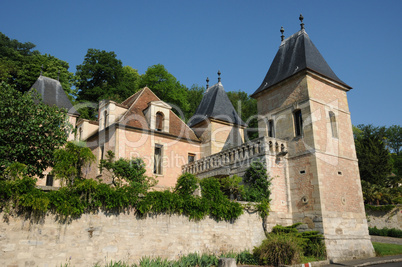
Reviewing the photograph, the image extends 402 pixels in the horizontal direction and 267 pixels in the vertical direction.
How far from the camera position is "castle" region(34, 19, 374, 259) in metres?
14.3

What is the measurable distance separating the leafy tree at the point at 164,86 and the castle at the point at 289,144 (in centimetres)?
1022

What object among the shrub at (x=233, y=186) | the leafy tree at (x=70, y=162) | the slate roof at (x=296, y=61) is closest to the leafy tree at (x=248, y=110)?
the slate roof at (x=296, y=61)

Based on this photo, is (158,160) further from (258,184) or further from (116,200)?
(116,200)

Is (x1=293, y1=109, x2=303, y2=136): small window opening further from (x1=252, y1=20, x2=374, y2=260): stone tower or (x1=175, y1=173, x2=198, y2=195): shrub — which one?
(x1=175, y1=173, x2=198, y2=195): shrub

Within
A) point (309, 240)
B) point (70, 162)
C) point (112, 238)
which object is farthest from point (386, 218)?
point (70, 162)

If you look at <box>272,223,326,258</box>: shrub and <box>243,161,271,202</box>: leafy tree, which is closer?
<box>272,223,326,258</box>: shrub

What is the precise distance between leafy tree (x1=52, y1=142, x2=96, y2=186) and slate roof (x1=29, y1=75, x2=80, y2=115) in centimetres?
1156

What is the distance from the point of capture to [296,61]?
668 inches

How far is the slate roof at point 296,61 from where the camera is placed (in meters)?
16.4

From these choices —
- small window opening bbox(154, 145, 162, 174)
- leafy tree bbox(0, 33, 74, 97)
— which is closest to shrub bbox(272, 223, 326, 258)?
small window opening bbox(154, 145, 162, 174)

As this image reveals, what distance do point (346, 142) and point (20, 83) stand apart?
2852 cm

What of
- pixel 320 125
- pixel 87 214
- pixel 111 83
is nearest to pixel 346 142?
pixel 320 125

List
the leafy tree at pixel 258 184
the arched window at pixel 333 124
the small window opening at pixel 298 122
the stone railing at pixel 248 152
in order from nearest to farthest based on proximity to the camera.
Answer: the leafy tree at pixel 258 184 < the stone railing at pixel 248 152 < the small window opening at pixel 298 122 < the arched window at pixel 333 124

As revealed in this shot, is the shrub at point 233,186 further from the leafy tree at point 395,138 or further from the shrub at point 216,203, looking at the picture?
the leafy tree at point 395,138
